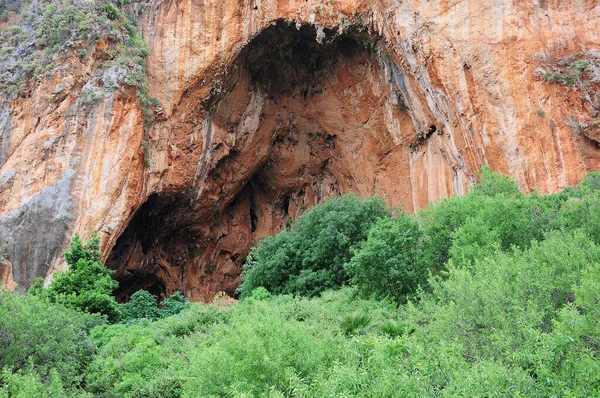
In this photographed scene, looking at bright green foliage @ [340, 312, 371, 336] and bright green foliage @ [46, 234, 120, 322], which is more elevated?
bright green foliage @ [46, 234, 120, 322]

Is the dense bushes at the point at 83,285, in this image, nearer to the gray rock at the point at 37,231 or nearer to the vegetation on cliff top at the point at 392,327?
the vegetation on cliff top at the point at 392,327

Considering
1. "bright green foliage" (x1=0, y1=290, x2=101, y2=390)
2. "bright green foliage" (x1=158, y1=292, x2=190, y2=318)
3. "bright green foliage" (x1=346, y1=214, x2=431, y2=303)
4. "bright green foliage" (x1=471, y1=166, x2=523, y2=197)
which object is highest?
"bright green foliage" (x1=471, y1=166, x2=523, y2=197)

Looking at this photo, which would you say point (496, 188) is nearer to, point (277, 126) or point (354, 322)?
point (354, 322)

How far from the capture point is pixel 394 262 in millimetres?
14914

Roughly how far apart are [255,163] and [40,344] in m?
17.9

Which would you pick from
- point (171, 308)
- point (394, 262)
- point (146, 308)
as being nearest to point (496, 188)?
point (394, 262)

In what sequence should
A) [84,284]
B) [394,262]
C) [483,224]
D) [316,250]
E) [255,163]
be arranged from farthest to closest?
1. [255,163]
2. [316,250]
3. [84,284]
4. [394,262]
5. [483,224]

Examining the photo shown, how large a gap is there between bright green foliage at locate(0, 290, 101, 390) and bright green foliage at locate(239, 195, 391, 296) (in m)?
8.16

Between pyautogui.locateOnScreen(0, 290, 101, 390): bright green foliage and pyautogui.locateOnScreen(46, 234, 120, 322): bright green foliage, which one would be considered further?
pyautogui.locateOnScreen(46, 234, 120, 322): bright green foliage

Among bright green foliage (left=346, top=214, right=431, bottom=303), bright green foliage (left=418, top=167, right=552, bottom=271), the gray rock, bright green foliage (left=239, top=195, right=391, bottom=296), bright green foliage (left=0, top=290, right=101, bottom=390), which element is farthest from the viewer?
the gray rock

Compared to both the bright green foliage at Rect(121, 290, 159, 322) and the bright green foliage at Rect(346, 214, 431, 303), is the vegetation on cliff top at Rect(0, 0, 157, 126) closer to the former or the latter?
the bright green foliage at Rect(121, 290, 159, 322)

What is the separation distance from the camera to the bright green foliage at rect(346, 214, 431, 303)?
1481 centimetres

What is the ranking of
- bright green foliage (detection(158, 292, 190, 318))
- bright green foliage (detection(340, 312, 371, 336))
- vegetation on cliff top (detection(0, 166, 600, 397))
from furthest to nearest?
bright green foliage (detection(158, 292, 190, 318)), bright green foliage (detection(340, 312, 371, 336)), vegetation on cliff top (detection(0, 166, 600, 397))

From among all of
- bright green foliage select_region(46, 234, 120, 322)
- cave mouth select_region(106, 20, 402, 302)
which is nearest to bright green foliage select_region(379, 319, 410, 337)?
bright green foliage select_region(46, 234, 120, 322)
